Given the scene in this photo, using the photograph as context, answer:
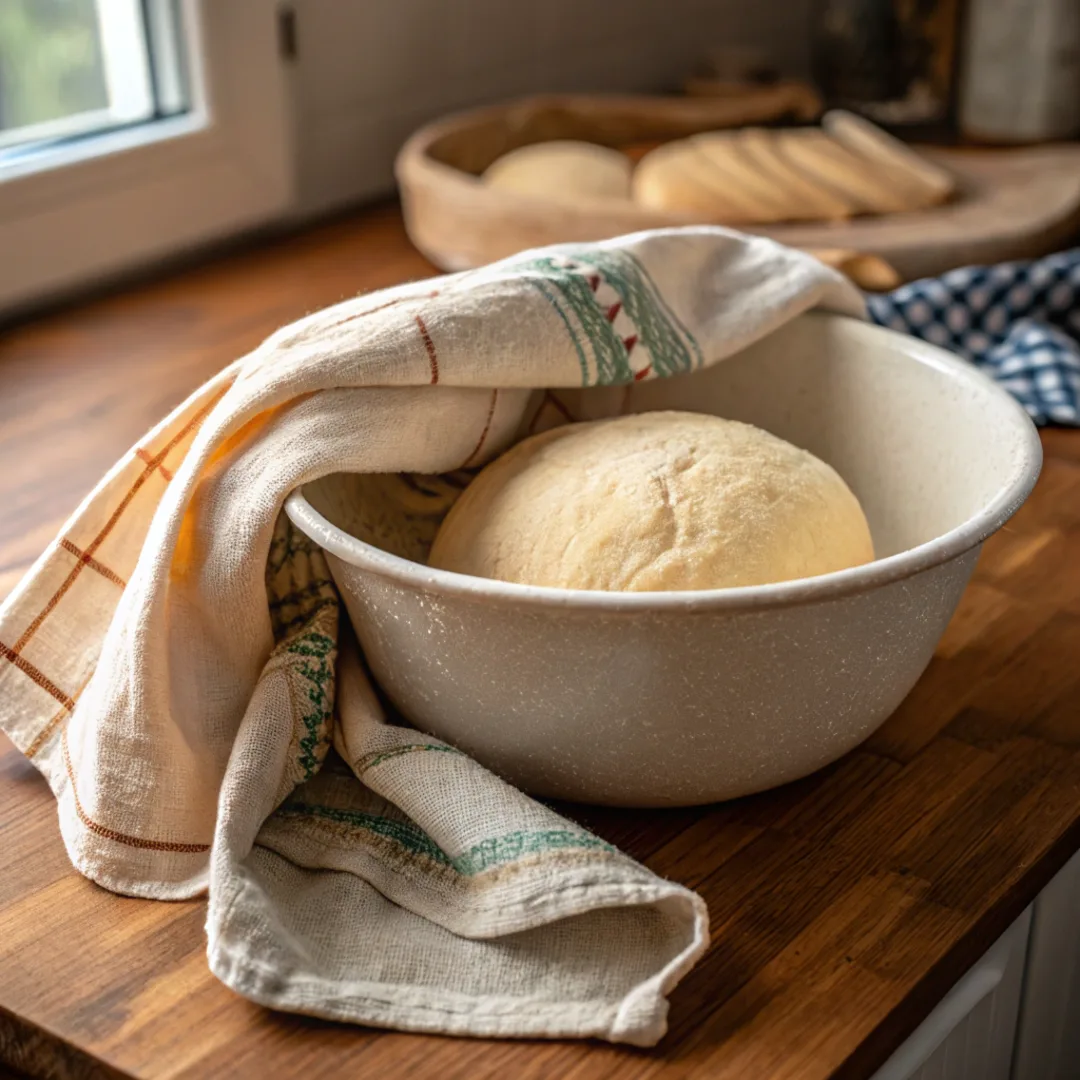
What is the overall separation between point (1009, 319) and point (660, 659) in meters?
0.70

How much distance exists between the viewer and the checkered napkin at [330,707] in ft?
1.77

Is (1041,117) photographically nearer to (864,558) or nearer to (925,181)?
(925,181)

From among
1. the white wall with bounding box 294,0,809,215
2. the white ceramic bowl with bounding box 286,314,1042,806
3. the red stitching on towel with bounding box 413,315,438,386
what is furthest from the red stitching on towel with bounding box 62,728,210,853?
the white wall with bounding box 294,0,809,215

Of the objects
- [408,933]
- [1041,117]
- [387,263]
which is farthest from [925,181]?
[408,933]

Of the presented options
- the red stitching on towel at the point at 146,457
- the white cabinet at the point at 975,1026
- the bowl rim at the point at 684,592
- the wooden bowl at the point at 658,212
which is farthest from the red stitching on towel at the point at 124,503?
the wooden bowl at the point at 658,212

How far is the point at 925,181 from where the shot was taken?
1.30 m

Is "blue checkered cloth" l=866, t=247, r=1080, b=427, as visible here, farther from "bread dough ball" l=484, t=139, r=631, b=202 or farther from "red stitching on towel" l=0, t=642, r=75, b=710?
"red stitching on towel" l=0, t=642, r=75, b=710

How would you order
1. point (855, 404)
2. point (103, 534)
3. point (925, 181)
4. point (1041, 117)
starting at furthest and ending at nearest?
1. point (1041, 117)
2. point (925, 181)
3. point (855, 404)
4. point (103, 534)

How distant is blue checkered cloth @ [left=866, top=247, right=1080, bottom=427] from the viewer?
3.46 ft

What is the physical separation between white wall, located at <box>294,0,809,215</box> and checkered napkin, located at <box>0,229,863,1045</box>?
→ 2.56 ft

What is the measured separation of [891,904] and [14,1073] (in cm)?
36

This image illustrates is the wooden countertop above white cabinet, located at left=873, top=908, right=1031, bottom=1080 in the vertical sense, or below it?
above

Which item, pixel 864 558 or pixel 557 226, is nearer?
pixel 864 558

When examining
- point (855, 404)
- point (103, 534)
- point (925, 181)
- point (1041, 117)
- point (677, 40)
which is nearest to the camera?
point (103, 534)
